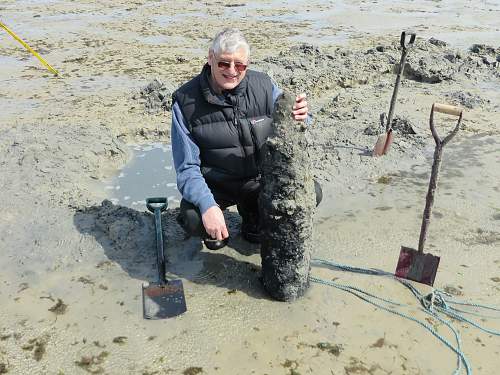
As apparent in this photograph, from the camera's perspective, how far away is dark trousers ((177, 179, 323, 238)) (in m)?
3.22

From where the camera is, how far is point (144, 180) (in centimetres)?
498

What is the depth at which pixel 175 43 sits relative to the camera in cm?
1126

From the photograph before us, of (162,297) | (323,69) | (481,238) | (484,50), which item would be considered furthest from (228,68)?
(484,50)

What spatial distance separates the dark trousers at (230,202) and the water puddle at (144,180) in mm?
1085

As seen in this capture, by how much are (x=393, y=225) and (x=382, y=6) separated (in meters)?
15.1

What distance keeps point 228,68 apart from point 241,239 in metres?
1.51

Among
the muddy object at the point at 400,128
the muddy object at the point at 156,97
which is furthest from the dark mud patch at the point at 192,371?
the muddy object at the point at 156,97

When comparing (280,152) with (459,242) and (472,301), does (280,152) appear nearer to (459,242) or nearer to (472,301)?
(472,301)

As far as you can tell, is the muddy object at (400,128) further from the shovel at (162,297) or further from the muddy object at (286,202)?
the shovel at (162,297)

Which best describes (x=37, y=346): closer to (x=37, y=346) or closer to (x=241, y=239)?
(x=37, y=346)

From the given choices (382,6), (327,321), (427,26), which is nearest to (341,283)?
(327,321)

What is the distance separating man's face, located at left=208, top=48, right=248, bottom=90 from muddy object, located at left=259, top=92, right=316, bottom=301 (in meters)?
0.37

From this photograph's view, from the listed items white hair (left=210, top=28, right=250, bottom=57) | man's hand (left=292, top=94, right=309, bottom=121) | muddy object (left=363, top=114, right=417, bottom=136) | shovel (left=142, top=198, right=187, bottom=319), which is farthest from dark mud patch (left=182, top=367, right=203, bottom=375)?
muddy object (left=363, top=114, right=417, bottom=136)

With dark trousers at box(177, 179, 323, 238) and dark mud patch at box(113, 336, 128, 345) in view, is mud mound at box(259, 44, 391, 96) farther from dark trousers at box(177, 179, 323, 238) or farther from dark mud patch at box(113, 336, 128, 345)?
dark mud patch at box(113, 336, 128, 345)
